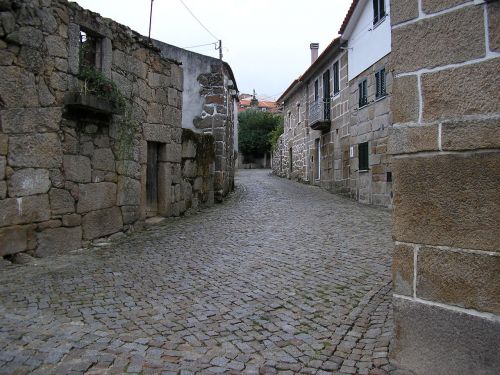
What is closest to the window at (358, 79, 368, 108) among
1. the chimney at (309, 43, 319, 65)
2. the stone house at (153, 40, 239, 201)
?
the stone house at (153, 40, 239, 201)

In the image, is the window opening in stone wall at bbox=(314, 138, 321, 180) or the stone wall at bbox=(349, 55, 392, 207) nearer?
the stone wall at bbox=(349, 55, 392, 207)

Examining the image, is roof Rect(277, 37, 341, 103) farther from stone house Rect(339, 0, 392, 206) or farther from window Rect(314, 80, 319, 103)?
stone house Rect(339, 0, 392, 206)

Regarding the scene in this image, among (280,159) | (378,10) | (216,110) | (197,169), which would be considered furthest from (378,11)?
(280,159)

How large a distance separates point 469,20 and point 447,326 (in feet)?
5.29

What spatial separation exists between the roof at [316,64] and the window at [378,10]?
232 cm

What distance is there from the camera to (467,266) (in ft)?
7.20

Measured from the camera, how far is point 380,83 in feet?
37.6

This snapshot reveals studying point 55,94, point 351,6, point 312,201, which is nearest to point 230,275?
point 55,94

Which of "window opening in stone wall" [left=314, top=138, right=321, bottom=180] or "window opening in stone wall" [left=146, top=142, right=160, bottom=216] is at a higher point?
"window opening in stone wall" [left=314, top=138, right=321, bottom=180]

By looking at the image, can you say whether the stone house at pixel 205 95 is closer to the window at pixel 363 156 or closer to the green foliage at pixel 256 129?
the window at pixel 363 156

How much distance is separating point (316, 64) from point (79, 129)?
41.6 feet

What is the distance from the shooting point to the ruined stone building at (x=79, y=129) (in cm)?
498

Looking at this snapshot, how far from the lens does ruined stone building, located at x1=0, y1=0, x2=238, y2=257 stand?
4.98 m

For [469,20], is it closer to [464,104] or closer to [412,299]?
[464,104]
